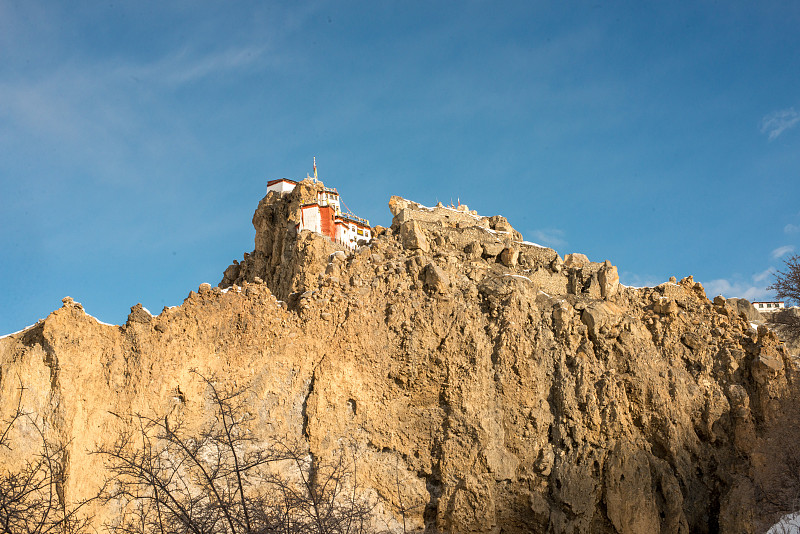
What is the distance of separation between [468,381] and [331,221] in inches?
423

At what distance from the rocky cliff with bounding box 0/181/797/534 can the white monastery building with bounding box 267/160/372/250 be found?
2.82 m

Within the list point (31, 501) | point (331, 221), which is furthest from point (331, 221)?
point (31, 501)

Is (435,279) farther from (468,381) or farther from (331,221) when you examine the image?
(331,221)

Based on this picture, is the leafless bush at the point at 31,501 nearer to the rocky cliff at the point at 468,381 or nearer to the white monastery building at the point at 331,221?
the rocky cliff at the point at 468,381

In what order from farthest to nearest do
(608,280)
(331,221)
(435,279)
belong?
(331,221), (608,280), (435,279)

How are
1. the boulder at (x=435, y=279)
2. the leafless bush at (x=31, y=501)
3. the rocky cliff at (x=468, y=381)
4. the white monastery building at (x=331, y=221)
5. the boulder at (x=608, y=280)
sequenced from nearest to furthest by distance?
the leafless bush at (x=31, y=501)
the rocky cliff at (x=468, y=381)
the boulder at (x=435, y=279)
the boulder at (x=608, y=280)
the white monastery building at (x=331, y=221)

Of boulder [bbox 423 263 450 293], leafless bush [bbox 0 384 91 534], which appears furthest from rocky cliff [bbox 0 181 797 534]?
leafless bush [bbox 0 384 91 534]

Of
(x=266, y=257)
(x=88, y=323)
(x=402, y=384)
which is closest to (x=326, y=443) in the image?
(x=402, y=384)

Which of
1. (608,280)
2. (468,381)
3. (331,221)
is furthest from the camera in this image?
(331,221)

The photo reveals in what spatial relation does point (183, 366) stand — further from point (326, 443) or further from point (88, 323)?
point (326, 443)

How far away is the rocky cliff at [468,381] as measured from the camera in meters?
Answer: 21.0

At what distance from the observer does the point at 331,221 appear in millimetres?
32500

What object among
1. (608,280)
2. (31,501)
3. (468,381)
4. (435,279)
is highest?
(608,280)

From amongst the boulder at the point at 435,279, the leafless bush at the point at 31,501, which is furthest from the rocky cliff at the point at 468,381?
the leafless bush at the point at 31,501
